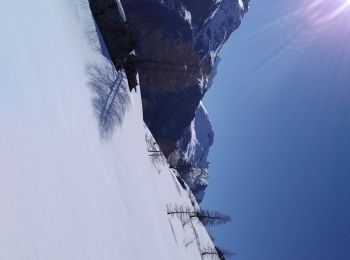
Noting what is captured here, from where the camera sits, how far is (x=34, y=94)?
232 inches

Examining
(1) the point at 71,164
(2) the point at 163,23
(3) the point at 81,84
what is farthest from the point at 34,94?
(2) the point at 163,23

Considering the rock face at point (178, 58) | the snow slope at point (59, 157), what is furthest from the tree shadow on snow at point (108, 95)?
the rock face at point (178, 58)

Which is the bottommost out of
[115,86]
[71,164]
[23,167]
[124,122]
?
[23,167]

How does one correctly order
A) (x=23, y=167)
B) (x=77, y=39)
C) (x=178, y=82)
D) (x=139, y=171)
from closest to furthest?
1. (x=23, y=167)
2. (x=77, y=39)
3. (x=139, y=171)
4. (x=178, y=82)

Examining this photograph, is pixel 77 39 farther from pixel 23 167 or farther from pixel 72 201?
pixel 23 167

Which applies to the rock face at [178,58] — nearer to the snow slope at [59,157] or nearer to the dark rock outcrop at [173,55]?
the dark rock outcrop at [173,55]

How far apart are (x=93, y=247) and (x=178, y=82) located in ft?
44.8

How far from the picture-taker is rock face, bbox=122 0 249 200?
1920 cm

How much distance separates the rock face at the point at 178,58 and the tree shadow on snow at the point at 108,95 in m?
4.67

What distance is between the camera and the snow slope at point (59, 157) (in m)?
4.45

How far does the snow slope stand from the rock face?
294 inches

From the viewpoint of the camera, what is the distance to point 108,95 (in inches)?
472

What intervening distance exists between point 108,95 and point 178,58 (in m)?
7.77

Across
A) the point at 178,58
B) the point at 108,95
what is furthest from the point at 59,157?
the point at 178,58
